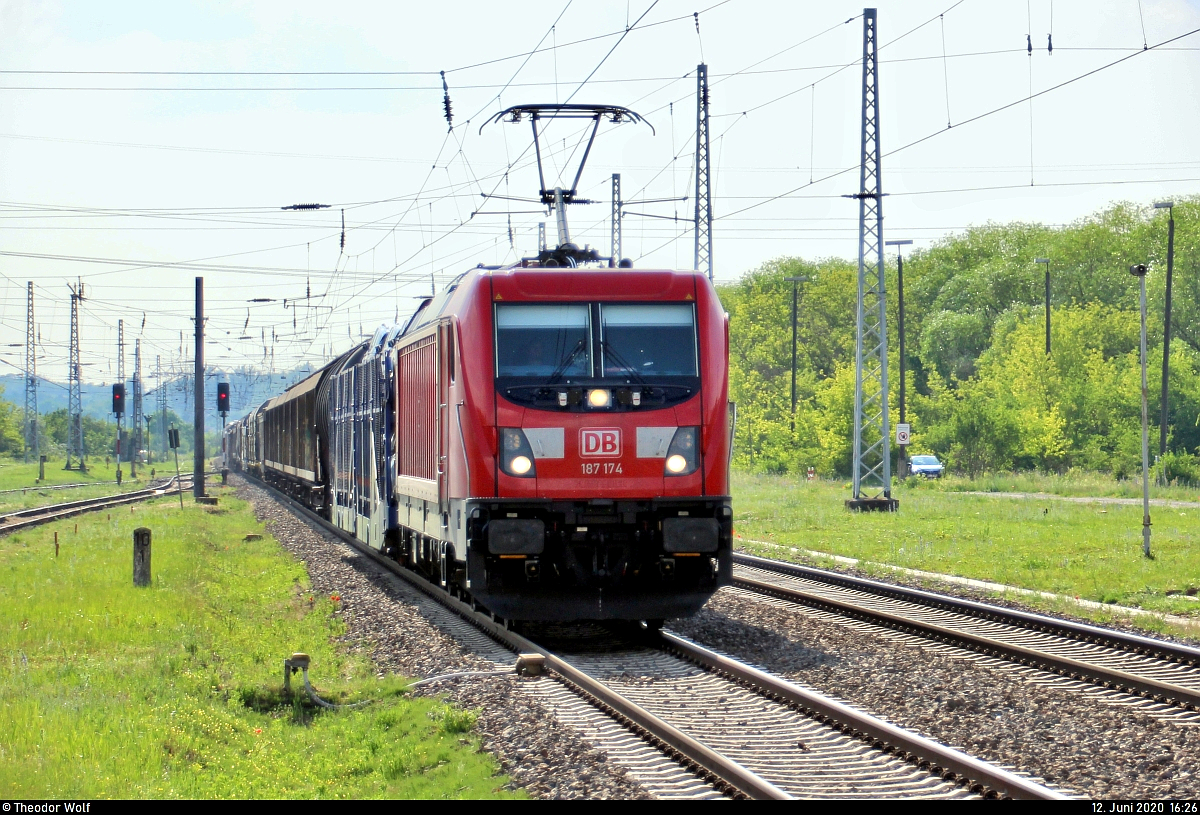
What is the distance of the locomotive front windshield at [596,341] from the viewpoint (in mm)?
12406

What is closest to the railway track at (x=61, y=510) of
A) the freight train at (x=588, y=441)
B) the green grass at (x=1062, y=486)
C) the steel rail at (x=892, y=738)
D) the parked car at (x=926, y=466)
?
the freight train at (x=588, y=441)

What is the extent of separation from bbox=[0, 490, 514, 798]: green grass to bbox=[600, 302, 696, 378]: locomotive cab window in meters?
3.88

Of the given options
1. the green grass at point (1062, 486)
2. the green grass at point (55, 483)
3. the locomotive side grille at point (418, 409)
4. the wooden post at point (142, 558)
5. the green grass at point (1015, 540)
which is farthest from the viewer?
the green grass at point (55, 483)

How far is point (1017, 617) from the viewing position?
1381 centimetres

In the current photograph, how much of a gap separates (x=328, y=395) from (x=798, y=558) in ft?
38.8

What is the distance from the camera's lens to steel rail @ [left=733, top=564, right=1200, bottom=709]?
31.7 feet

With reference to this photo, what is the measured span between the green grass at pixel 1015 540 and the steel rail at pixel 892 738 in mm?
7313

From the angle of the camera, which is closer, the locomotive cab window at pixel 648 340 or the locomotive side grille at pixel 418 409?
the locomotive cab window at pixel 648 340

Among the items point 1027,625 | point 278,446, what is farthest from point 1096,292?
point 1027,625

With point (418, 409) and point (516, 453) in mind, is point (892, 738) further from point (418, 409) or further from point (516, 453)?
point (418, 409)

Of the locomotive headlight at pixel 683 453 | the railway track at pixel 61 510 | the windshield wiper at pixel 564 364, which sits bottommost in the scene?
the railway track at pixel 61 510

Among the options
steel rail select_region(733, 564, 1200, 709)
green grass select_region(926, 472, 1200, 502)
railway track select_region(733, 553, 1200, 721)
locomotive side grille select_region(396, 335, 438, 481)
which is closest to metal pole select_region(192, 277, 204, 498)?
locomotive side grille select_region(396, 335, 438, 481)

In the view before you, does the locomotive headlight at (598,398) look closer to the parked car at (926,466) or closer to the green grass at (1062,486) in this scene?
the green grass at (1062,486)

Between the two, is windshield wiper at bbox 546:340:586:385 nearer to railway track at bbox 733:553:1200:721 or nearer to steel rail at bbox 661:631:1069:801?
steel rail at bbox 661:631:1069:801
